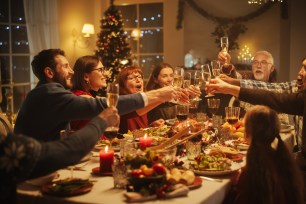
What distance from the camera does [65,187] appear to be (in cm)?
179

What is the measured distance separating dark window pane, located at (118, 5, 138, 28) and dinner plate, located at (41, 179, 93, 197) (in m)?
6.77

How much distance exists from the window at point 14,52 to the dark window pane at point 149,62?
2483mm

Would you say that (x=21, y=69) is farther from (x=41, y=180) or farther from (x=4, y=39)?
(x=41, y=180)

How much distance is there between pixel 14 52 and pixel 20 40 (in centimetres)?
24

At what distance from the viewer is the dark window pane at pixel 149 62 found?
8.28 meters

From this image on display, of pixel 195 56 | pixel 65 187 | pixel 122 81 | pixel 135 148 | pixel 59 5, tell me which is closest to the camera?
pixel 65 187

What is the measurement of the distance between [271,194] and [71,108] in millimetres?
1141

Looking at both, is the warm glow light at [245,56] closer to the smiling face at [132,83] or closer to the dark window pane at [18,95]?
the dark window pane at [18,95]

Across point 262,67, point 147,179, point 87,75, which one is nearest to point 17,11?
point 87,75

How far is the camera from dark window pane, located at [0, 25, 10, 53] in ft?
20.5

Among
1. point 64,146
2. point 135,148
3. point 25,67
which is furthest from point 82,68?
point 25,67

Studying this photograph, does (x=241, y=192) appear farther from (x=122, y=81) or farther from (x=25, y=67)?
(x=25, y=67)

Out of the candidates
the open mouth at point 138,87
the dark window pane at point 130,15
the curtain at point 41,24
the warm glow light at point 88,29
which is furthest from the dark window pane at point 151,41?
the open mouth at point 138,87

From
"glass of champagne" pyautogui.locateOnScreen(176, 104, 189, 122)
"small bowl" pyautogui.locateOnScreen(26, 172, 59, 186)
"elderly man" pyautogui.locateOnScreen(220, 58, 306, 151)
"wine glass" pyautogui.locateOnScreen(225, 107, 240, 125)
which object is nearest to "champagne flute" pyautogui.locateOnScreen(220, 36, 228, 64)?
"elderly man" pyautogui.locateOnScreen(220, 58, 306, 151)
